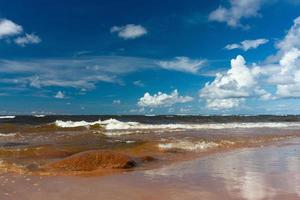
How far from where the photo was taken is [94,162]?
11.9m

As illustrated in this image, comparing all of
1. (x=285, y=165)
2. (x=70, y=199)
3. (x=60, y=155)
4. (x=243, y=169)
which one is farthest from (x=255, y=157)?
(x=70, y=199)

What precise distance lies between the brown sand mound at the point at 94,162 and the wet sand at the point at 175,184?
96 cm

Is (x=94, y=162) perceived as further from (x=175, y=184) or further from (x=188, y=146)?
(x=188, y=146)

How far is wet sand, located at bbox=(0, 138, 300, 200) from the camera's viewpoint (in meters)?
7.83

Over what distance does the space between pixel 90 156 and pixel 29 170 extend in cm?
175

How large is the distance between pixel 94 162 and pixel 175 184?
364 centimetres

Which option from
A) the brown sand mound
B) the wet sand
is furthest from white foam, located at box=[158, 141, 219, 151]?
the brown sand mound

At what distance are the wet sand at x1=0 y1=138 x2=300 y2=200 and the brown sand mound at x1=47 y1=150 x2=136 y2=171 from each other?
0.96 meters

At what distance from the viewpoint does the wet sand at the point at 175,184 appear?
25.7ft

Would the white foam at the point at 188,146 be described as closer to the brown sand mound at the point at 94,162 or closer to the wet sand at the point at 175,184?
the wet sand at the point at 175,184

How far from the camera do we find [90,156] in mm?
12008

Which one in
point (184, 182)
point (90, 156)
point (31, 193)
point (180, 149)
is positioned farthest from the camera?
point (180, 149)

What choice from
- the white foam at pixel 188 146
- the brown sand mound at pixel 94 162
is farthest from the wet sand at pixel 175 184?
the white foam at pixel 188 146

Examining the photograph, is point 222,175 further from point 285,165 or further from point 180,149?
point 180,149
